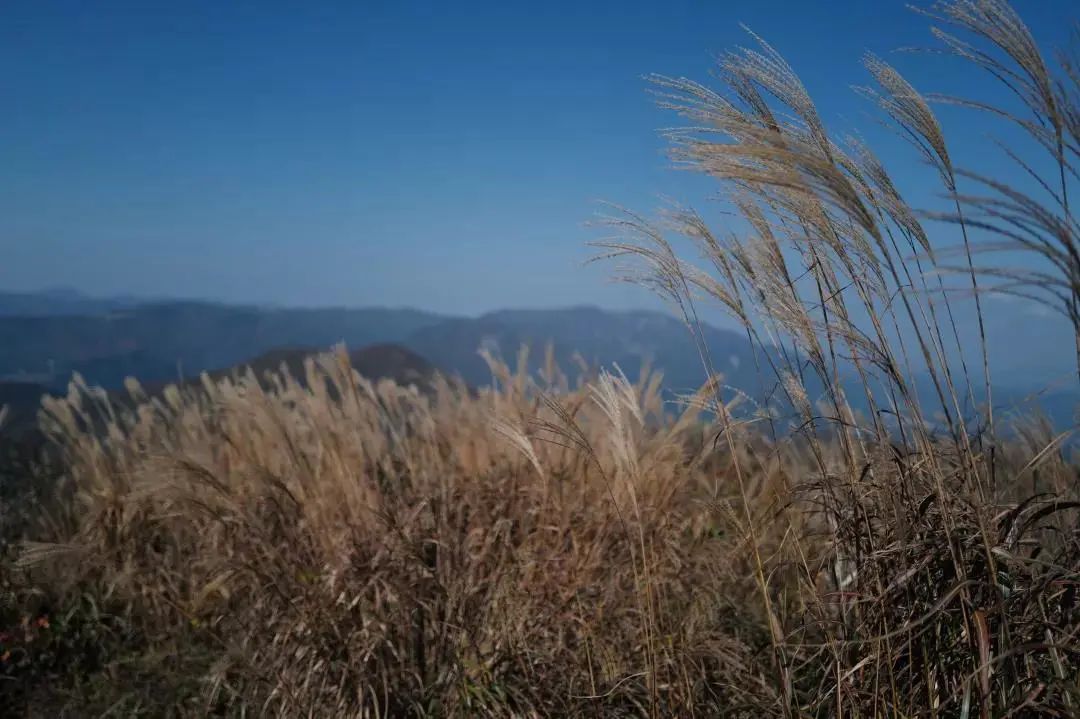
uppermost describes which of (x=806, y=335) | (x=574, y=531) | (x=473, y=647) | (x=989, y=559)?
(x=806, y=335)

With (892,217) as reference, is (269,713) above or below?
below

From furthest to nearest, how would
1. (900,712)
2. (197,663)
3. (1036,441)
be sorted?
1. (197,663)
2. (1036,441)
3. (900,712)

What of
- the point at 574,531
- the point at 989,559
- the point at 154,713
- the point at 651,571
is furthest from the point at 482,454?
the point at 989,559

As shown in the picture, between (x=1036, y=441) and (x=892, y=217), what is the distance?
4.92ft

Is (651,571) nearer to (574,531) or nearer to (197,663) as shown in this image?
(574,531)

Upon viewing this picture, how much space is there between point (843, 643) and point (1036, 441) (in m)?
1.49

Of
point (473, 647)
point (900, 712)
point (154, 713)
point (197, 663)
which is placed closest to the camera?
point (900, 712)

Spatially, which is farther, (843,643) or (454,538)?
(454,538)

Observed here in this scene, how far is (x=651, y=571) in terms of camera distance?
3.69 m

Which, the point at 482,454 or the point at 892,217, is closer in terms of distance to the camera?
the point at 892,217

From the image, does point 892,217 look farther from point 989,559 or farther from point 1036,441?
point 1036,441

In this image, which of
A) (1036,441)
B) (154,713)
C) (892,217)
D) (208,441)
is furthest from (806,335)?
(208,441)

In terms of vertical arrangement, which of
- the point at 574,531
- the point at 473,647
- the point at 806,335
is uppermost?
the point at 806,335

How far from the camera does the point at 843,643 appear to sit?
6.62 feet
